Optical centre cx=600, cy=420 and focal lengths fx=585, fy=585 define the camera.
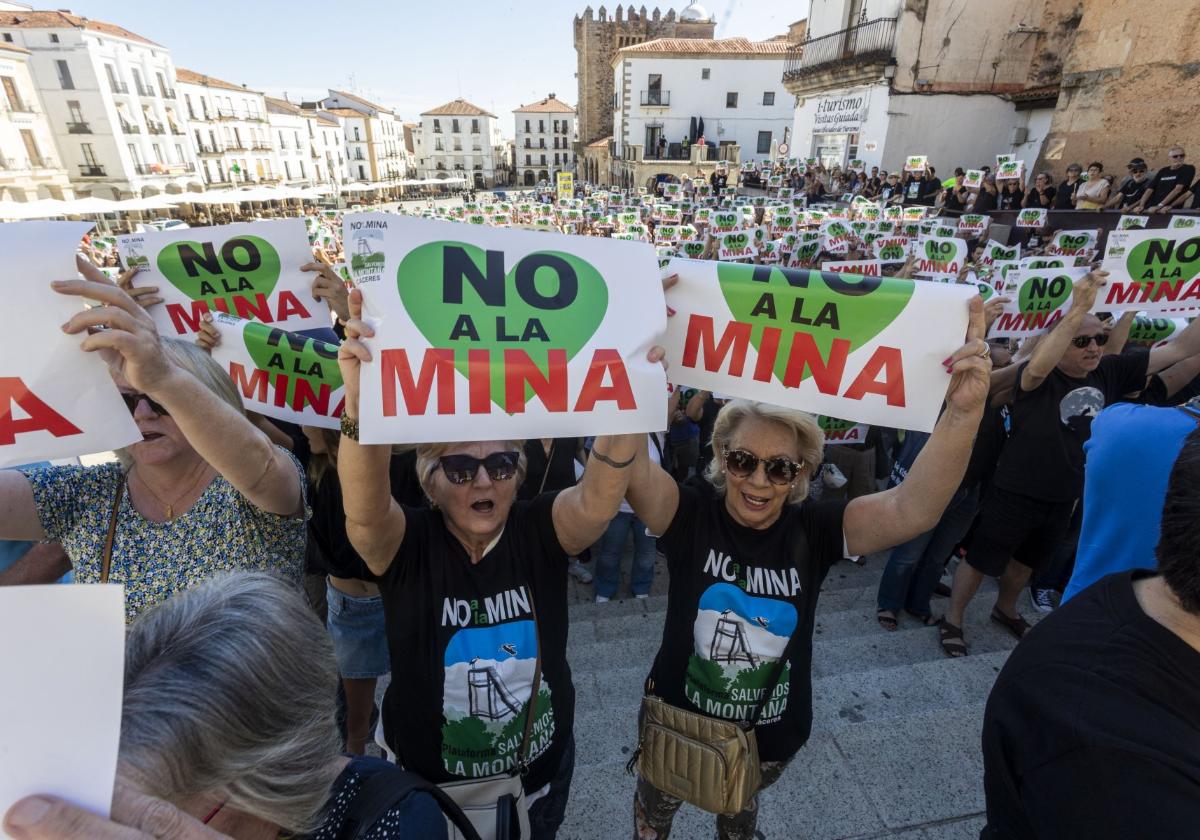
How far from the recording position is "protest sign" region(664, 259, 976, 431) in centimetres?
172

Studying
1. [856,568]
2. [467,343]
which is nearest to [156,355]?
[467,343]

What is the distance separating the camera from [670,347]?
192cm

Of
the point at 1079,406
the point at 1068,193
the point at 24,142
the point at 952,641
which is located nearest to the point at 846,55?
the point at 1068,193

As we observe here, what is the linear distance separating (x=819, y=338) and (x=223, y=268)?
298cm

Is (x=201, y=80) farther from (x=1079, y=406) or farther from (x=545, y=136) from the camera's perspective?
(x=1079, y=406)

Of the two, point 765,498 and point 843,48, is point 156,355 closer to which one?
point 765,498

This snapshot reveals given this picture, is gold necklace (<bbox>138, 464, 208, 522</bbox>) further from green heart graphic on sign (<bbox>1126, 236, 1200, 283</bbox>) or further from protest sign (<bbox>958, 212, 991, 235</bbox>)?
protest sign (<bbox>958, 212, 991, 235</bbox>)

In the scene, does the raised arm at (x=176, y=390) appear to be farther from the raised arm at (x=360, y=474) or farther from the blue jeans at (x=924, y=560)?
the blue jeans at (x=924, y=560)

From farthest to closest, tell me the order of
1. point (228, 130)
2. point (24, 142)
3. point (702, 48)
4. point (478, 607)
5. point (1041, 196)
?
point (228, 130) < point (702, 48) < point (24, 142) < point (1041, 196) < point (478, 607)

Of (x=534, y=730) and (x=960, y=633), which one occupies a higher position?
(x=534, y=730)

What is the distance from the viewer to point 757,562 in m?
1.90

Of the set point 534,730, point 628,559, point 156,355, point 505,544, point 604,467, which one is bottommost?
point 628,559

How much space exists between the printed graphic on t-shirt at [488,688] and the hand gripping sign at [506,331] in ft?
1.90

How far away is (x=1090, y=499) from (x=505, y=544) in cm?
182
